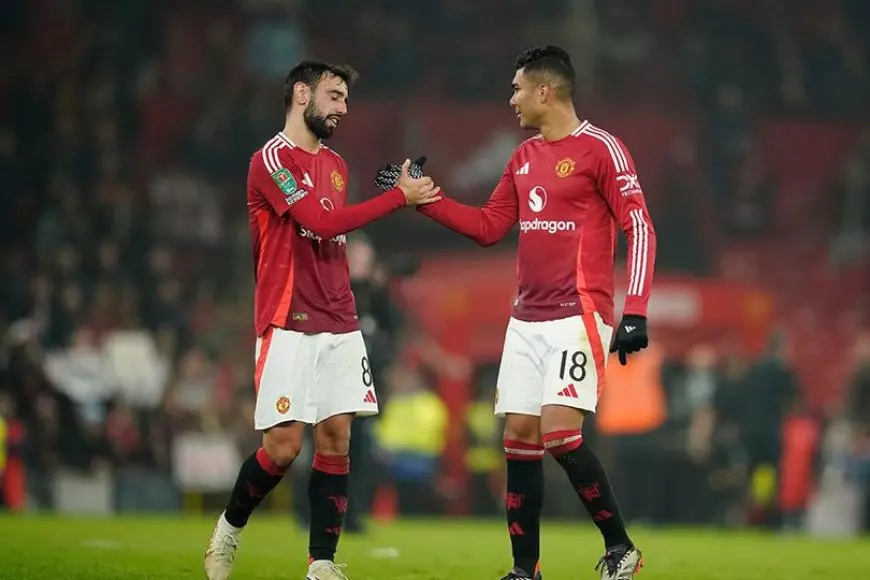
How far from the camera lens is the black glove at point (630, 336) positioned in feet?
26.0

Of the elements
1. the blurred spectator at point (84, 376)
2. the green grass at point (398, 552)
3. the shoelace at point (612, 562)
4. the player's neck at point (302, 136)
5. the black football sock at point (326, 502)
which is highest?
the player's neck at point (302, 136)

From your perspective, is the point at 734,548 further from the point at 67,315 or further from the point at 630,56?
the point at 630,56

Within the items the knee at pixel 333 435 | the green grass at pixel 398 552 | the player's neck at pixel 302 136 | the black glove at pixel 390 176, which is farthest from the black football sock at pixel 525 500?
the player's neck at pixel 302 136

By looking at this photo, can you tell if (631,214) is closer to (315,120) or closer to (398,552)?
(315,120)

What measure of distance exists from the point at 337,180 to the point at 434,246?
1717 cm

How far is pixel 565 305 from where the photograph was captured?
812 cm

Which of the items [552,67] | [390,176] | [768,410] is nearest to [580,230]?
[552,67]

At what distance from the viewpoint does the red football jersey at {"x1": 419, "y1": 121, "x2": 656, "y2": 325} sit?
8141 mm

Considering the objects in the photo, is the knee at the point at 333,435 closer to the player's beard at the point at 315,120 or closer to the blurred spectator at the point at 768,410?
the player's beard at the point at 315,120

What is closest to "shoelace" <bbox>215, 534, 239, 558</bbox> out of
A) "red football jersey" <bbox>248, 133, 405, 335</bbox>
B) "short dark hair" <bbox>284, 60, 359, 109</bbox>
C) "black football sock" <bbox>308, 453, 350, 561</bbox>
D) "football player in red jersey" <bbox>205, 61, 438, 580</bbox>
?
"football player in red jersey" <bbox>205, 61, 438, 580</bbox>

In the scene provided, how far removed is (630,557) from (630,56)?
833 inches

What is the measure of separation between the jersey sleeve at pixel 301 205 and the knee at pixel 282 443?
35.7 inches

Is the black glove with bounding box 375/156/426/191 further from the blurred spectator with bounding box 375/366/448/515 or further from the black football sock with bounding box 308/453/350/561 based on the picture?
the blurred spectator with bounding box 375/366/448/515

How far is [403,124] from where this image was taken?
88.7 ft
